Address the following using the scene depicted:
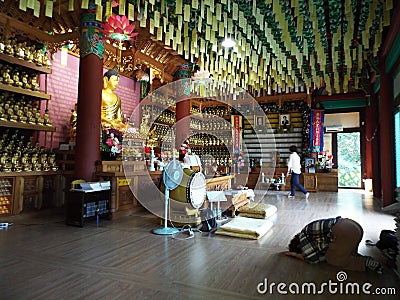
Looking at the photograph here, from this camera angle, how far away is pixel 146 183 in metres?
5.27

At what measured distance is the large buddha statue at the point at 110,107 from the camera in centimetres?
600

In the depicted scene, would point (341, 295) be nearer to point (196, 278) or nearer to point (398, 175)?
point (196, 278)

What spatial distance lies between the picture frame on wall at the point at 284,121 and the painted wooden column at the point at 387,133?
4399 millimetres

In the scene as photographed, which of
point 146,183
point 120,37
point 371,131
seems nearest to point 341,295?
point 146,183

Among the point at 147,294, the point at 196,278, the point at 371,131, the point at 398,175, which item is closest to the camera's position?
the point at 147,294

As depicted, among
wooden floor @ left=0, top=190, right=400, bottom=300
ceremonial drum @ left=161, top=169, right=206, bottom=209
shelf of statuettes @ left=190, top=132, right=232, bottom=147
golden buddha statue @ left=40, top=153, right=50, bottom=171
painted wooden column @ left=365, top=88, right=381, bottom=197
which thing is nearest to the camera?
wooden floor @ left=0, top=190, right=400, bottom=300

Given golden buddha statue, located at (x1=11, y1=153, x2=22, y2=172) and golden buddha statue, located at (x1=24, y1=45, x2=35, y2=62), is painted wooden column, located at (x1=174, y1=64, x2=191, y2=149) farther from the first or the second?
golden buddha statue, located at (x1=11, y1=153, x2=22, y2=172)

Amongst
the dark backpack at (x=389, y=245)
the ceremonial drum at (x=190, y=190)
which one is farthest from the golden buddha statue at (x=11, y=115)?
the dark backpack at (x=389, y=245)

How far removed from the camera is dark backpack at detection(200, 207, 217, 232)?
362cm

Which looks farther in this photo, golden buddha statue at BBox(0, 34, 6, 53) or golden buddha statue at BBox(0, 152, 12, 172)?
golden buddha statue at BBox(0, 34, 6, 53)

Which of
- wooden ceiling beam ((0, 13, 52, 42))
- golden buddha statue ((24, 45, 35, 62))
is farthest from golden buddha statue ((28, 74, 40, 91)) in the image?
wooden ceiling beam ((0, 13, 52, 42))

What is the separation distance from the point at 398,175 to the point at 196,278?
4765 mm

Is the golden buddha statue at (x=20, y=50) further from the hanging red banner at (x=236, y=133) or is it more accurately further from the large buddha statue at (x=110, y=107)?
the hanging red banner at (x=236, y=133)

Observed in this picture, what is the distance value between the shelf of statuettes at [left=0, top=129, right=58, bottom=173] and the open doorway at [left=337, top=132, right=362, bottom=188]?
29.8ft
